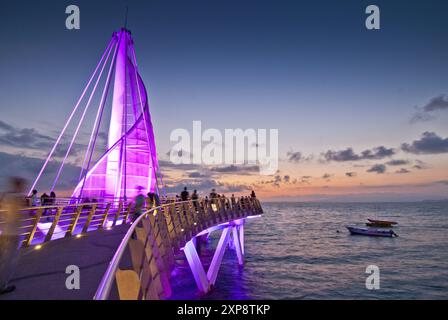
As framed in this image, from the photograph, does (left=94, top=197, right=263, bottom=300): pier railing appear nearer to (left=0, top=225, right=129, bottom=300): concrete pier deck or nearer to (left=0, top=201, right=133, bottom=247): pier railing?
(left=0, top=225, right=129, bottom=300): concrete pier deck

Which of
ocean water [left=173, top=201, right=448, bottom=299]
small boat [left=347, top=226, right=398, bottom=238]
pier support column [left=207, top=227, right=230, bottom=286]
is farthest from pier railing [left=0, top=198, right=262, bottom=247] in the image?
small boat [left=347, top=226, right=398, bottom=238]

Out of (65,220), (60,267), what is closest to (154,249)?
(60,267)

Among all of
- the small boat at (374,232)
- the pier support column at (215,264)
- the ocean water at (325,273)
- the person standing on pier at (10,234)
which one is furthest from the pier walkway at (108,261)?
the small boat at (374,232)

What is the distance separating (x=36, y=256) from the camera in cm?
918

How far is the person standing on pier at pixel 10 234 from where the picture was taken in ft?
20.2

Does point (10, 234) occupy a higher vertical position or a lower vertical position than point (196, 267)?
higher

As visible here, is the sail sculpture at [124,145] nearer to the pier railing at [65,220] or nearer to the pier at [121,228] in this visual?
the pier at [121,228]

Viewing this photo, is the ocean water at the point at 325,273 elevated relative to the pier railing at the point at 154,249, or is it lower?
lower

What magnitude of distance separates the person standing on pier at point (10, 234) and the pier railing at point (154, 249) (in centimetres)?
178

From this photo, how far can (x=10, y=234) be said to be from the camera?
625 cm

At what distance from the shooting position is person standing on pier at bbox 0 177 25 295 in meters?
6.15

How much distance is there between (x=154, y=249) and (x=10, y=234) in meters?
2.59

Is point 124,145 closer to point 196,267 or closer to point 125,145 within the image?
point 125,145
